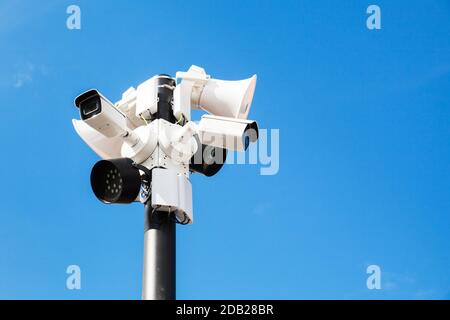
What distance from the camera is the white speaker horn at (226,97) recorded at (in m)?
10.3

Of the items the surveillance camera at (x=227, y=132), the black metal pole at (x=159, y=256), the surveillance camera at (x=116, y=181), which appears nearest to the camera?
the black metal pole at (x=159, y=256)

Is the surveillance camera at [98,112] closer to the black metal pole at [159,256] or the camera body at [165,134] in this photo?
the camera body at [165,134]

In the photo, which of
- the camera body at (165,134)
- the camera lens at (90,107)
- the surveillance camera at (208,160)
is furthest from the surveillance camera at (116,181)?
the surveillance camera at (208,160)

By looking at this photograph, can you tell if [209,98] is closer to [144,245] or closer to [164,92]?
[164,92]

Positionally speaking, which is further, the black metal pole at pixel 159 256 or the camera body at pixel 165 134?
the camera body at pixel 165 134

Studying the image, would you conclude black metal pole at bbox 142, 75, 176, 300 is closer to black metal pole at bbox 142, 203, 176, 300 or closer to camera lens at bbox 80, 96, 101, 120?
black metal pole at bbox 142, 203, 176, 300

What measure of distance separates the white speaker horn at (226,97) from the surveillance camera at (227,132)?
2.28ft

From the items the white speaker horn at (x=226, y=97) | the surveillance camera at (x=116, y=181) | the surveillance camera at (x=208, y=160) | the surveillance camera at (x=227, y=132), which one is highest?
the white speaker horn at (x=226, y=97)

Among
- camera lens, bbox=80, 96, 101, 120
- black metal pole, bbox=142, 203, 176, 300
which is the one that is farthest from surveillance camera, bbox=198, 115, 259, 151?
camera lens, bbox=80, 96, 101, 120

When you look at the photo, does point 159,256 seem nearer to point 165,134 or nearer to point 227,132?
point 165,134

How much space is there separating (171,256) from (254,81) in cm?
283
